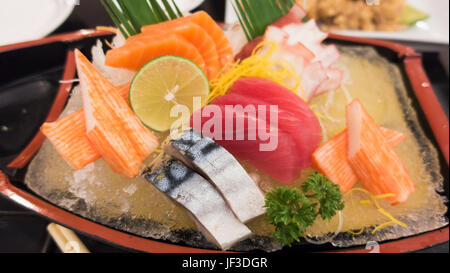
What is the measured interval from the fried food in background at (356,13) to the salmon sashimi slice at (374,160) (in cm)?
149

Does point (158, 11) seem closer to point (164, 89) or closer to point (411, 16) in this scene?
point (164, 89)

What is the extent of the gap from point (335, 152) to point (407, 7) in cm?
225

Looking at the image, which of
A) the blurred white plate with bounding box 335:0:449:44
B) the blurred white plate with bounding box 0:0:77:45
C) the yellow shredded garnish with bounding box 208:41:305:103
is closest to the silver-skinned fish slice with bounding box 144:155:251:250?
the yellow shredded garnish with bounding box 208:41:305:103

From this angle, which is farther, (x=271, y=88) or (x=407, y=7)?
(x=407, y=7)

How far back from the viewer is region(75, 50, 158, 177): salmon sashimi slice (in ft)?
4.25

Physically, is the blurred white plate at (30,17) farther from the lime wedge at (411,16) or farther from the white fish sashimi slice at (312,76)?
the lime wedge at (411,16)

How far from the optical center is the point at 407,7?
112 inches

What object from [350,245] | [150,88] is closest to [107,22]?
[150,88]

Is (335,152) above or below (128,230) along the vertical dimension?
below

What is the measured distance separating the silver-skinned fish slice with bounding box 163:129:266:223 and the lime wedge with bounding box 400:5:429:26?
2.42 m

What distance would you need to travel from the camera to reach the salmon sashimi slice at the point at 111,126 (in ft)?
4.25

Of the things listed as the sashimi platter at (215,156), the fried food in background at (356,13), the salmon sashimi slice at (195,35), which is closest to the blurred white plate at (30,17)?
the sashimi platter at (215,156)
